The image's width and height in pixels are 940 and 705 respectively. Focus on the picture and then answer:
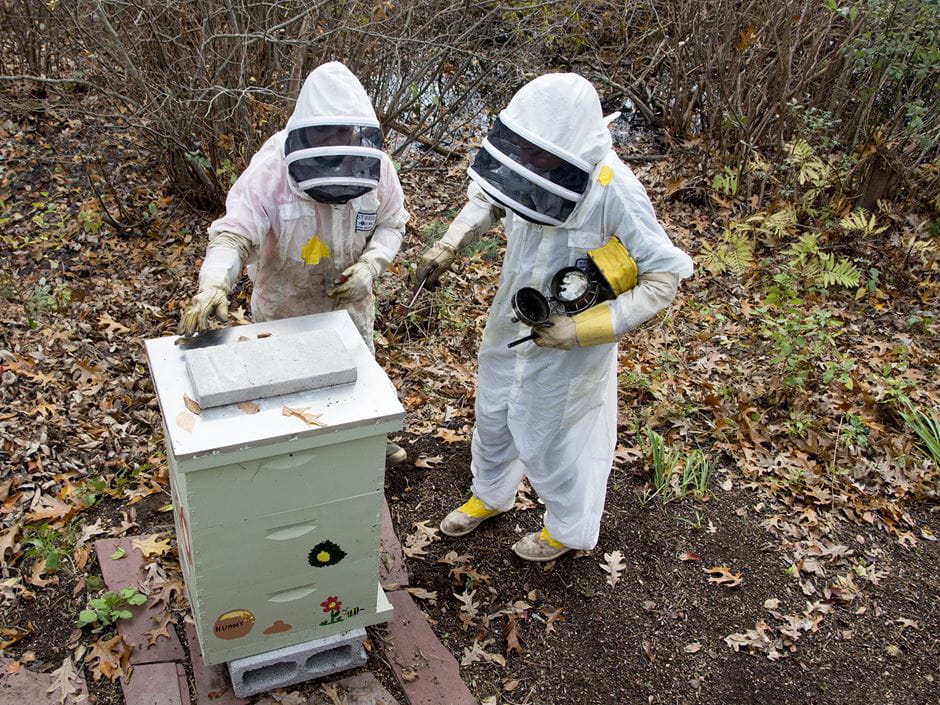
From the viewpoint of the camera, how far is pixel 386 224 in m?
3.77

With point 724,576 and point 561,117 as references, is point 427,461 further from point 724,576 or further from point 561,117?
point 561,117

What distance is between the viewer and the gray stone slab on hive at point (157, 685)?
3.06 metres

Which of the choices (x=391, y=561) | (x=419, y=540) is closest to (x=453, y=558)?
(x=419, y=540)

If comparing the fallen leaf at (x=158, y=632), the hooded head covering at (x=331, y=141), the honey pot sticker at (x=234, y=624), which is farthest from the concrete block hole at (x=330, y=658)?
the hooded head covering at (x=331, y=141)

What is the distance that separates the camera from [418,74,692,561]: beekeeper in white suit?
2.80 meters

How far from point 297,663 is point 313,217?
185 centimetres

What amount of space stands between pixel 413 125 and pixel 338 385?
559cm

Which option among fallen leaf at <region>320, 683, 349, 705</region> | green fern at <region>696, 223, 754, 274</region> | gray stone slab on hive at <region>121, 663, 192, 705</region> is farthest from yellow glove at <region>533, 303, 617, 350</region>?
green fern at <region>696, 223, 754, 274</region>

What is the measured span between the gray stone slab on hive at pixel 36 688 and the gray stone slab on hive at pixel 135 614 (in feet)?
0.71

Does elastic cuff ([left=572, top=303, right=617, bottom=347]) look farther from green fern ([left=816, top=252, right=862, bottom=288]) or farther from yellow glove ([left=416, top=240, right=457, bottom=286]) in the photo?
green fern ([left=816, top=252, right=862, bottom=288])

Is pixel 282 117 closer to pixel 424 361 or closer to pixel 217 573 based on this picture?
pixel 424 361

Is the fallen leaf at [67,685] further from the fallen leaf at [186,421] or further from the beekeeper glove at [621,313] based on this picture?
the beekeeper glove at [621,313]

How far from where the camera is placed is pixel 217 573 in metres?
2.69

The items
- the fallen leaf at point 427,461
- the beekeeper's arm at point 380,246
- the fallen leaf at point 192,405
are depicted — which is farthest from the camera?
the fallen leaf at point 427,461
